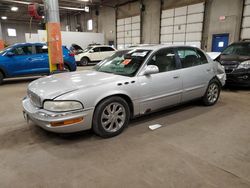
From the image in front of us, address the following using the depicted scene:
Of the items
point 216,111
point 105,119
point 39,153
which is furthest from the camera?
point 216,111

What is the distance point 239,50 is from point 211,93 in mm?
3392

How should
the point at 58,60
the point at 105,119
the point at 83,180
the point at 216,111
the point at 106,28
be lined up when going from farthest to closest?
the point at 106,28 < the point at 58,60 < the point at 216,111 < the point at 105,119 < the point at 83,180

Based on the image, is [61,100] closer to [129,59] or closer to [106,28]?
[129,59]

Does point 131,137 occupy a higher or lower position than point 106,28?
lower

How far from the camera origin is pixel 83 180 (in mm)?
2025

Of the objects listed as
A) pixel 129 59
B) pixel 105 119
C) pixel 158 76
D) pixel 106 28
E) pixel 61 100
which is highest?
pixel 106 28

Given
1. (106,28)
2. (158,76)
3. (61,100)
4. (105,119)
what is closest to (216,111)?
(158,76)

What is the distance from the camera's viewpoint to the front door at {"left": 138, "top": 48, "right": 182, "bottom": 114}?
3.19 meters

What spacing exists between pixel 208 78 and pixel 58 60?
14.6 feet

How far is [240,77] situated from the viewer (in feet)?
19.1

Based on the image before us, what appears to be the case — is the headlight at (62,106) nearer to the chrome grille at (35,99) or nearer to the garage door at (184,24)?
the chrome grille at (35,99)

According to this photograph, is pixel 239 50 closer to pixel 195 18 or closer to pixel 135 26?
pixel 195 18

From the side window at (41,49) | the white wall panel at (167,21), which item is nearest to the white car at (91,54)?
the white wall panel at (167,21)

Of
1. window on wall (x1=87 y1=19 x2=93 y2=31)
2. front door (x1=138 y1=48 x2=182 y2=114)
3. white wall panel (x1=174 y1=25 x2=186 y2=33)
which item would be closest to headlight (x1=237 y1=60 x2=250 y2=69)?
front door (x1=138 y1=48 x2=182 y2=114)
